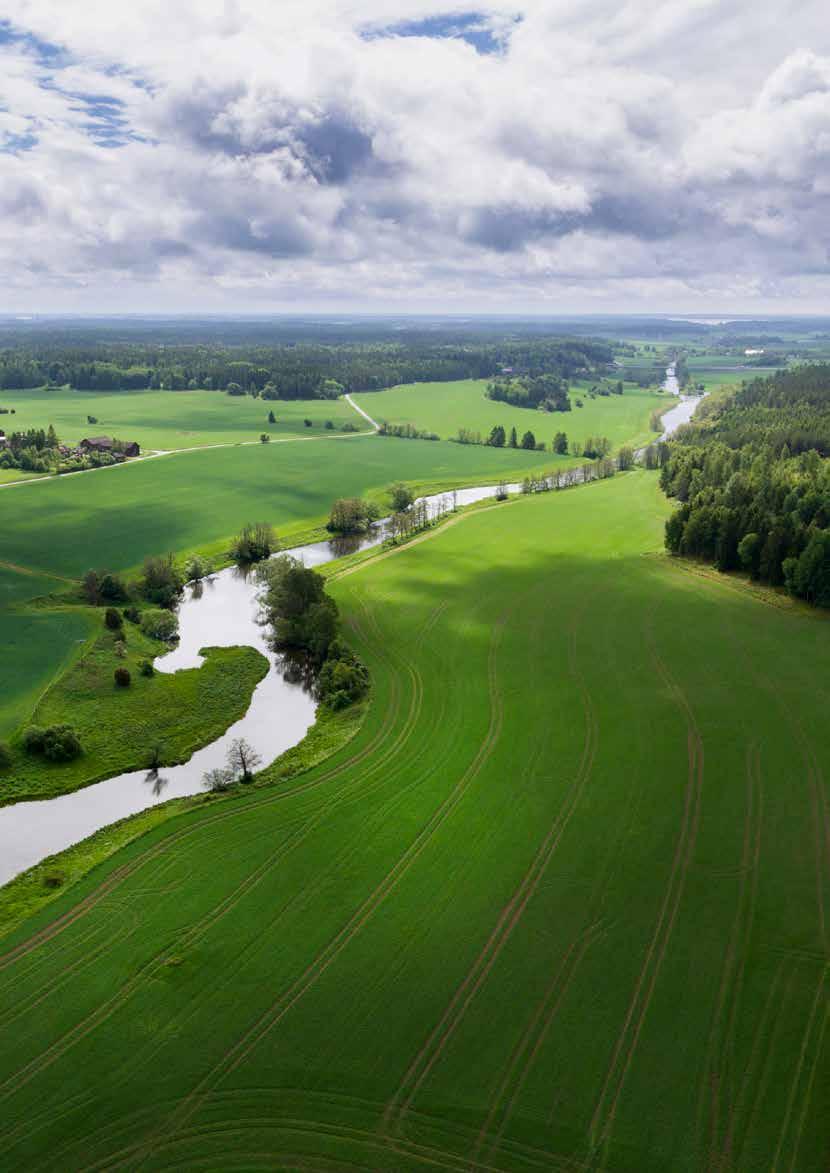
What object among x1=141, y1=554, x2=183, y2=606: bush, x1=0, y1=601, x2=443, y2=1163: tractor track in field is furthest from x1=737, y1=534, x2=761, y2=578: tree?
x1=141, y1=554, x2=183, y2=606: bush

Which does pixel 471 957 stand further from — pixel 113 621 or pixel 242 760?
pixel 113 621

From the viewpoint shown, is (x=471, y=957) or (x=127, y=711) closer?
(x=471, y=957)

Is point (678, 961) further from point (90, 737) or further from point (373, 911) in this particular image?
point (90, 737)

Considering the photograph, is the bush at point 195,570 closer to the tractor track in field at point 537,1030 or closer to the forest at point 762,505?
the forest at point 762,505

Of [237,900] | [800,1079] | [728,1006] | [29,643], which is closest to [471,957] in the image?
[728,1006]

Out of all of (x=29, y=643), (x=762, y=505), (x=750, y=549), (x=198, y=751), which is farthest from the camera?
(x=762, y=505)

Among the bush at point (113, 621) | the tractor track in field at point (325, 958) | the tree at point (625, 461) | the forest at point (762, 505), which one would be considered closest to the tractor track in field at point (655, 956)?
the tractor track in field at point (325, 958)

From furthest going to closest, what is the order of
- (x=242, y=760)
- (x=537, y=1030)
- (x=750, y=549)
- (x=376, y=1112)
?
1. (x=750, y=549)
2. (x=242, y=760)
3. (x=537, y=1030)
4. (x=376, y=1112)

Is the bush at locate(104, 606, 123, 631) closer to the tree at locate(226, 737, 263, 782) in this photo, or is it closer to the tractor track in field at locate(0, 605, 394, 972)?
the tree at locate(226, 737, 263, 782)
